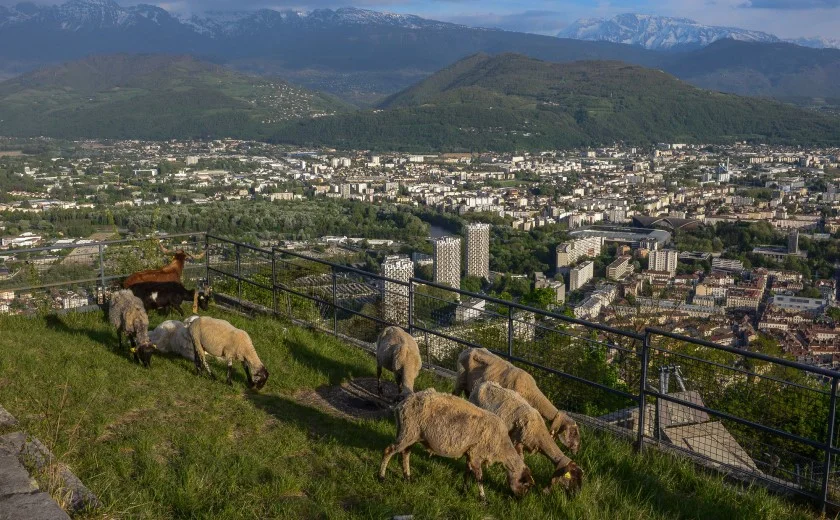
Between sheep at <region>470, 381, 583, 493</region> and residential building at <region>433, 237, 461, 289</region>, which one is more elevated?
sheep at <region>470, 381, 583, 493</region>

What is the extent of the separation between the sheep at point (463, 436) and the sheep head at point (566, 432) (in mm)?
759

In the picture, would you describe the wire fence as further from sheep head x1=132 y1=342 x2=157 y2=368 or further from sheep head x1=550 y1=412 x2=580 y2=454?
sheep head x1=132 y1=342 x2=157 y2=368

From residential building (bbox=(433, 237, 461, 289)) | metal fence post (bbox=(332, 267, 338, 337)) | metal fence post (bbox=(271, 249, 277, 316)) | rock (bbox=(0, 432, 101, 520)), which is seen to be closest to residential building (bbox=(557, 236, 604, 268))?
residential building (bbox=(433, 237, 461, 289))

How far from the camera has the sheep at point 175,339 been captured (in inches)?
316

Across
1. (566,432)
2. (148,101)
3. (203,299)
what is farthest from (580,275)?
(148,101)

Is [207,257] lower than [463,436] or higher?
lower

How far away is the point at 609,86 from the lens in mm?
125312

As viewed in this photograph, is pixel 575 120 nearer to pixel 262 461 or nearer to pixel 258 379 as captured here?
pixel 258 379

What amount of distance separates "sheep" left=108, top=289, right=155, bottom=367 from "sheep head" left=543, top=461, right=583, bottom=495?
441 centimetres

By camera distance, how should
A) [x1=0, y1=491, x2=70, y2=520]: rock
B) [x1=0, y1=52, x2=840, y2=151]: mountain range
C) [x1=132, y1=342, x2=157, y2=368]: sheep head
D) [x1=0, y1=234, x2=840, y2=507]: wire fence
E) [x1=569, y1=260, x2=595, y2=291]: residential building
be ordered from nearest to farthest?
1. [x1=0, y1=491, x2=70, y2=520]: rock
2. [x1=0, y1=234, x2=840, y2=507]: wire fence
3. [x1=132, y1=342, x2=157, y2=368]: sheep head
4. [x1=569, y1=260, x2=595, y2=291]: residential building
5. [x1=0, y1=52, x2=840, y2=151]: mountain range

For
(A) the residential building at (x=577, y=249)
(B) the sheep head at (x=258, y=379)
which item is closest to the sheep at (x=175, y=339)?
(B) the sheep head at (x=258, y=379)

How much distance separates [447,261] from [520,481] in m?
23.9

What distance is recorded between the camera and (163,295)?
1000cm

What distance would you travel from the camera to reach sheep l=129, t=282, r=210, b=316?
9.91 metres
